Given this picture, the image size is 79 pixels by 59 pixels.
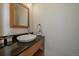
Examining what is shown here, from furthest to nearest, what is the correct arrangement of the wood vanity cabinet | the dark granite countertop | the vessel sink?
the vessel sink, the wood vanity cabinet, the dark granite countertop

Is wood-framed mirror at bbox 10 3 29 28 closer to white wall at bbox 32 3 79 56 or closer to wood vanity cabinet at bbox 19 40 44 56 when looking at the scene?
white wall at bbox 32 3 79 56

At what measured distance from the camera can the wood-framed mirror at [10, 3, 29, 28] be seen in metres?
1.59

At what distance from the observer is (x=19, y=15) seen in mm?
1604

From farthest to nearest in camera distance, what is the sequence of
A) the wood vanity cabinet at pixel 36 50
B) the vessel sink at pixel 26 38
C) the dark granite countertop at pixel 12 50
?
the vessel sink at pixel 26 38 < the wood vanity cabinet at pixel 36 50 < the dark granite countertop at pixel 12 50

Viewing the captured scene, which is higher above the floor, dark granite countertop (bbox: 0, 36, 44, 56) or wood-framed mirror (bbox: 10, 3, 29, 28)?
wood-framed mirror (bbox: 10, 3, 29, 28)

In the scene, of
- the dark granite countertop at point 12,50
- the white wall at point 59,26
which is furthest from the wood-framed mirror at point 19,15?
the dark granite countertop at point 12,50

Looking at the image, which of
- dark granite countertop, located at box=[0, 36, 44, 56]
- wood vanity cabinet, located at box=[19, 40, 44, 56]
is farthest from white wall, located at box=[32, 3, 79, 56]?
dark granite countertop, located at box=[0, 36, 44, 56]

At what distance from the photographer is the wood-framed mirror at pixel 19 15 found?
1594 millimetres

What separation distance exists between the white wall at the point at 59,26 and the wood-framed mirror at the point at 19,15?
16cm

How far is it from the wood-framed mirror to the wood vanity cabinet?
0.30 meters

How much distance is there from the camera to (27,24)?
1.67 m

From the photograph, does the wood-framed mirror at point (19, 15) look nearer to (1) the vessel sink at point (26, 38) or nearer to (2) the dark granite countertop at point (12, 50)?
(1) the vessel sink at point (26, 38)

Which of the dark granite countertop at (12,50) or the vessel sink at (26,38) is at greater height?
the vessel sink at (26,38)

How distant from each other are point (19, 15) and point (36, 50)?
0.52 metres
